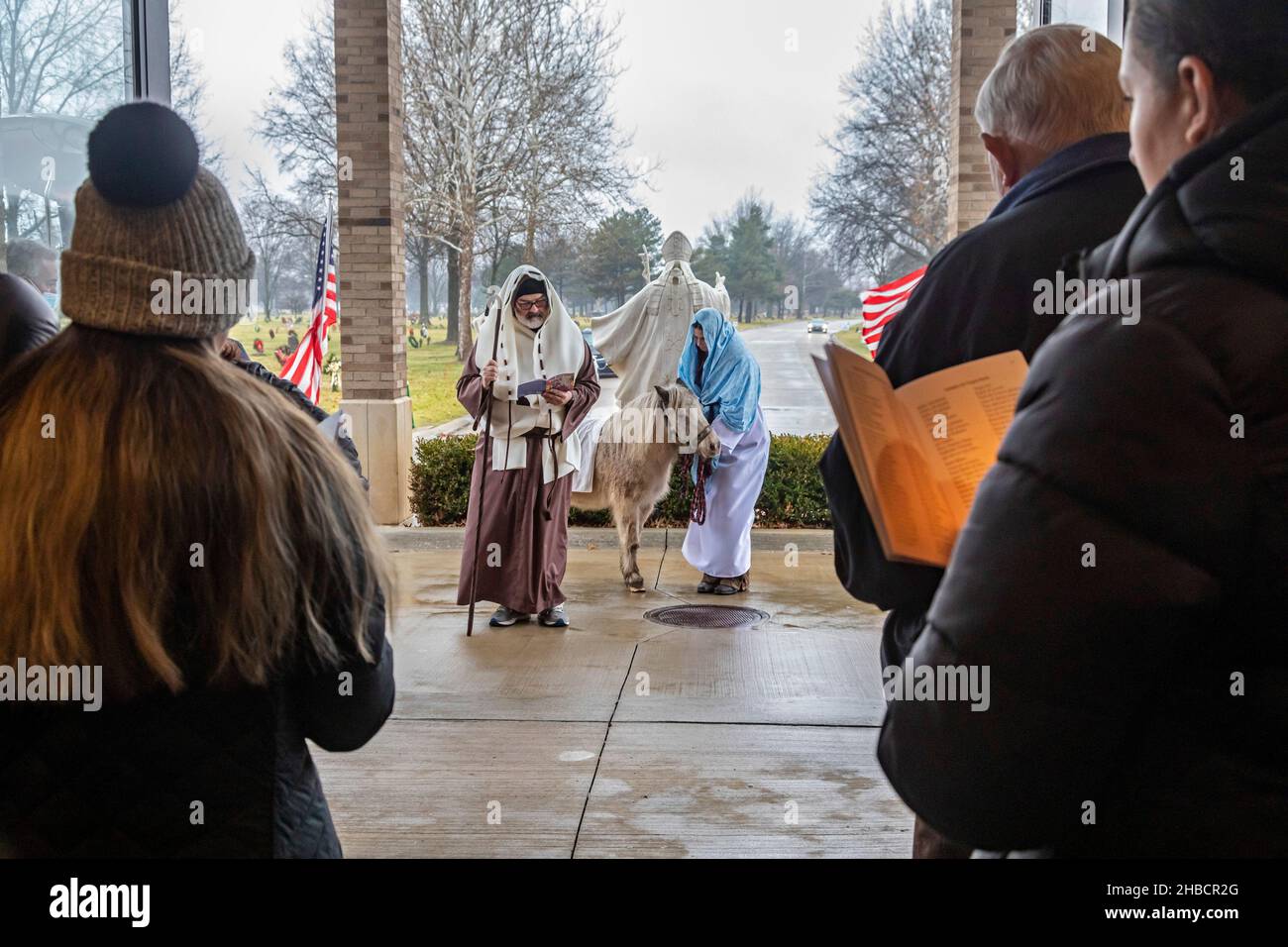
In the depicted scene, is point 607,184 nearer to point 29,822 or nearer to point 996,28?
point 996,28

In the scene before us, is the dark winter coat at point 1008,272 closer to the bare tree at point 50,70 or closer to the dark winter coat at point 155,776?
the dark winter coat at point 155,776

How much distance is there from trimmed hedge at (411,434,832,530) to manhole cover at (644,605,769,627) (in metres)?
2.59

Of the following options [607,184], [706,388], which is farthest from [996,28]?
[607,184]

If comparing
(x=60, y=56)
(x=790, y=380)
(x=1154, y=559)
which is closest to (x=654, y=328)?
(x=60, y=56)

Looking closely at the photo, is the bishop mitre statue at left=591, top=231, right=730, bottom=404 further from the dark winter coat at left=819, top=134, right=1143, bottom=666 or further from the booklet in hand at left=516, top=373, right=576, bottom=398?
the dark winter coat at left=819, top=134, right=1143, bottom=666

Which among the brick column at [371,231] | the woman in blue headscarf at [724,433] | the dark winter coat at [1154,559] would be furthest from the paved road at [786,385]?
the dark winter coat at [1154,559]

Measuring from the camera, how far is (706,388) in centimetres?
913

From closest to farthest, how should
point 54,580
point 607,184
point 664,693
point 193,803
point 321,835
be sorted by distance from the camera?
point 54,580
point 193,803
point 321,835
point 664,693
point 607,184

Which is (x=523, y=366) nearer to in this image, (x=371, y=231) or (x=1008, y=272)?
(x=371, y=231)

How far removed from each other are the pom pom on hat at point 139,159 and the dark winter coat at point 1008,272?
48.0 inches

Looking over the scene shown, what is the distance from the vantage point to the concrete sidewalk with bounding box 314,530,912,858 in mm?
4723

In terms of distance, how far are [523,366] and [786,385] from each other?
9808 mm

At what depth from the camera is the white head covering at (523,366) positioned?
26.9 ft
